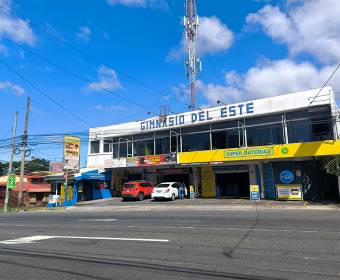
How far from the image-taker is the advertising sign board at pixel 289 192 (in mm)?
27062

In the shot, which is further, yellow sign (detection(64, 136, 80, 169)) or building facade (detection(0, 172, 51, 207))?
building facade (detection(0, 172, 51, 207))

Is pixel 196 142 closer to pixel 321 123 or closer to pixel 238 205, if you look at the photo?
pixel 238 205

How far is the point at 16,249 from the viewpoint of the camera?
32.0 ft

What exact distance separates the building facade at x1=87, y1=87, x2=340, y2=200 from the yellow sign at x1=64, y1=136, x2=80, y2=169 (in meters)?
4.73

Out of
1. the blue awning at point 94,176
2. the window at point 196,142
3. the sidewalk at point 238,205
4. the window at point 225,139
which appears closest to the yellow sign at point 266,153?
the window at point 196,142

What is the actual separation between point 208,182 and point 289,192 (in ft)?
26.8

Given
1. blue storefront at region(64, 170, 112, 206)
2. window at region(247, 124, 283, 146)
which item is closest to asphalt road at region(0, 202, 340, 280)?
window at region(247, 124, 283, 146)

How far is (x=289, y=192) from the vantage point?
89.9 ft

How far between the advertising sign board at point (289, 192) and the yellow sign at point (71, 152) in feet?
58.4

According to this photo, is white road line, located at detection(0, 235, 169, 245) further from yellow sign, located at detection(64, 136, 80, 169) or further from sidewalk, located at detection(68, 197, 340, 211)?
yellow sign, located at detection(64, 136, 80, 169)

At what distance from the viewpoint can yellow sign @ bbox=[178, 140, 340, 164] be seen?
25078 mm

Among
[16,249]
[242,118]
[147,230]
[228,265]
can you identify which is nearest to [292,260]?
[228,265]

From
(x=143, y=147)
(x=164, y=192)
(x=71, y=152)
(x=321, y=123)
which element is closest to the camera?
(x=321, y=123)

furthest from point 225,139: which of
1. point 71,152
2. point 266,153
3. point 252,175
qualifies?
point 71,152
